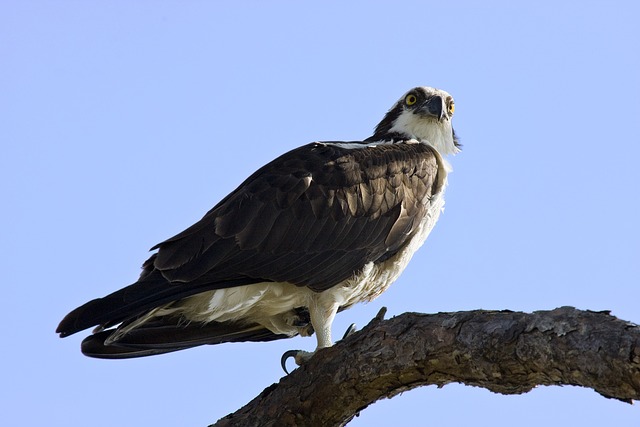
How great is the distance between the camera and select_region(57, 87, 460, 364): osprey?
6.70 meters

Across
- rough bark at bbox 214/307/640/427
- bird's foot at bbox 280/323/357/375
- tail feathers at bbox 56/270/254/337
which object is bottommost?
rough bark at bbox 214/307/640/427

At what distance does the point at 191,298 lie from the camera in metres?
6.88

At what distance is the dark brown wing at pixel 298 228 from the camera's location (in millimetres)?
6648

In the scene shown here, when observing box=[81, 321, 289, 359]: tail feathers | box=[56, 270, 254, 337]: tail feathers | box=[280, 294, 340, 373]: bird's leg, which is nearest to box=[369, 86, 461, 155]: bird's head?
box=[280, 294, 340, 373]: bird's leg

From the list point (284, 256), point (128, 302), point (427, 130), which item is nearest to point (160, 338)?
point (128, 302)

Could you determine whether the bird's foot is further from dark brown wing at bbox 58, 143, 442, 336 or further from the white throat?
the white throat

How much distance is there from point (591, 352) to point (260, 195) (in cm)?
302

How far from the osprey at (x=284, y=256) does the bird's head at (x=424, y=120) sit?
749 mm

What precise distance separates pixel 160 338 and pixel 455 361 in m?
2.47

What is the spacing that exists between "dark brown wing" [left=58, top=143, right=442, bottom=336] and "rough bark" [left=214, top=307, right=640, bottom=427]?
88 cm

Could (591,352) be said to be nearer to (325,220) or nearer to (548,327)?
(548,327)

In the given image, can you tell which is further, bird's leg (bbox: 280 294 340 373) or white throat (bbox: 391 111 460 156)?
white throat (bbox: 391 111 460 156)

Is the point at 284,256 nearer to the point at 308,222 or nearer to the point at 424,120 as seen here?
the point at 308,222

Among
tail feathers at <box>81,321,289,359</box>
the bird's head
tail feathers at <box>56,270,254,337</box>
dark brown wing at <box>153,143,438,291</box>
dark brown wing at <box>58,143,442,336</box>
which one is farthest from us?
the bird's head
